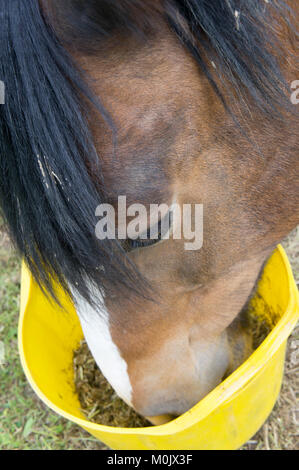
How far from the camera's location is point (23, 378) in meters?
1.33

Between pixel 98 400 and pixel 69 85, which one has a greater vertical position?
pixel 69 85

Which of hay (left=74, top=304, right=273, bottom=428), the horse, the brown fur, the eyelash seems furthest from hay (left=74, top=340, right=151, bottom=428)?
the eyelash

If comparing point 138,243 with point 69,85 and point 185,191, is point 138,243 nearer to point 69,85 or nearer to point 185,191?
point 185,191

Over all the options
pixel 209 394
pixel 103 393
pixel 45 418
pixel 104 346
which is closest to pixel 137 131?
pixel 104 346

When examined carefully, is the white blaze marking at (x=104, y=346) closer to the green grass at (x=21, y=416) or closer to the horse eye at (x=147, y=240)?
the horse eye at (x=147, y=240)

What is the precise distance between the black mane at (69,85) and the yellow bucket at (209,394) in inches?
7.4

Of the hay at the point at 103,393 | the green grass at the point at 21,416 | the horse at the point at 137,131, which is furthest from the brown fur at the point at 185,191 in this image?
the green grass at the point at 21,416

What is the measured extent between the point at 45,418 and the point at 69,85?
106 centimetres

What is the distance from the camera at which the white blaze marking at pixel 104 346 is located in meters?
0.68

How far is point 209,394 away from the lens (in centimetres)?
77

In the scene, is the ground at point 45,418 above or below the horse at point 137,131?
below

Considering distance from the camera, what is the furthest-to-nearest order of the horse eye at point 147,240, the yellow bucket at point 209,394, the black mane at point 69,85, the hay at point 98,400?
the hay at point 98,400 → the yellow bucket at point 209,394 → the horse eye at point 147,240 → the black mane at point 69,85
